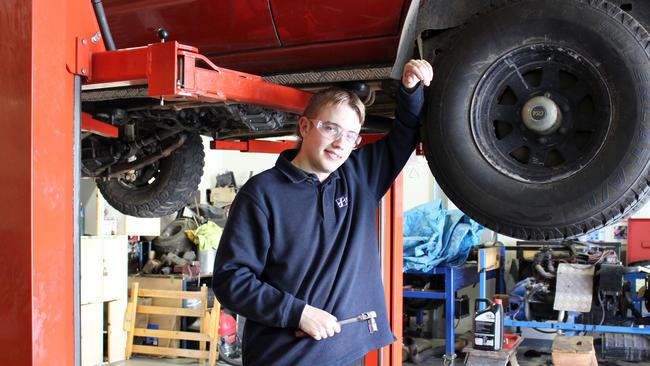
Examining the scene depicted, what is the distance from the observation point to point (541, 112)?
1733 mm

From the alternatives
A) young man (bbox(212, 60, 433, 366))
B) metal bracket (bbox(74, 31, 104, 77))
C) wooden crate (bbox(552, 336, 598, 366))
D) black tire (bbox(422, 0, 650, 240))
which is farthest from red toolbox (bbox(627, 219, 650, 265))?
metal bracket (bbox(74, 31, 104, 77))

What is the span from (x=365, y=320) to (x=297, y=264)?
0.23 m

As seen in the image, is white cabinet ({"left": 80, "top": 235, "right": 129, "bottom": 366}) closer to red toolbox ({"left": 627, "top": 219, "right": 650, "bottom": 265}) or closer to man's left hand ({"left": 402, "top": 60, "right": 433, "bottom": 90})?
man's left hand ({"left": 402, "top": 60, "right": 433, "bottom": 90})

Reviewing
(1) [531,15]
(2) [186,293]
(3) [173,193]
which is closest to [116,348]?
(2) [186,293]

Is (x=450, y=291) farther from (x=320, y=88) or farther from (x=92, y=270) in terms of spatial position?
(x=320, y=88)

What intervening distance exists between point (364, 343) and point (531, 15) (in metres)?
0.98

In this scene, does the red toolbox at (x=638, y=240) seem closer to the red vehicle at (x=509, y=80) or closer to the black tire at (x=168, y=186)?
the black tire at (x=168, y=186)

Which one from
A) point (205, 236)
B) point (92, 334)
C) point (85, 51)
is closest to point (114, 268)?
point (92, 334)

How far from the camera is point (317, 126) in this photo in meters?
1.64

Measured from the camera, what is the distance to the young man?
151 centimetres

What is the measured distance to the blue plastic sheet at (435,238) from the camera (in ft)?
20.1

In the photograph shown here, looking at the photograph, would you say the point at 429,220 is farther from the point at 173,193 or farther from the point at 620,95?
the point at 620,95

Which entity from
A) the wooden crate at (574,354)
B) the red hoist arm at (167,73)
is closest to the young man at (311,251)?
the red hoist arm at (167,73)

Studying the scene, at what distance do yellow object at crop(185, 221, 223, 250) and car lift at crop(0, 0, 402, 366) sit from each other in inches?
202
